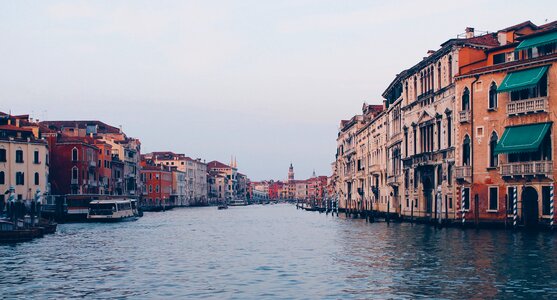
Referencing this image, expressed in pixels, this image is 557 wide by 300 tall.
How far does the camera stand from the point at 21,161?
64.9 metres

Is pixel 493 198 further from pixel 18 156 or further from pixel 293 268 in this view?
pixel 18 156

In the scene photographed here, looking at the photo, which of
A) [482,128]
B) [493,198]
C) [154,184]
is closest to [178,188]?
[154,184]

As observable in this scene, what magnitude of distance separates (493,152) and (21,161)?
4399 centimetres

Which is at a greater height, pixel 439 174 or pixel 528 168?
pixel 528 168

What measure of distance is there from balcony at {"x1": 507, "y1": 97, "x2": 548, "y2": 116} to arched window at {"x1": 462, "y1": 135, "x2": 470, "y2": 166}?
3854 mm

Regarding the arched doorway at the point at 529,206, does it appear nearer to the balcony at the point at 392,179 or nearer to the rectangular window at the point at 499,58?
the rectangular window at the point at 499,58

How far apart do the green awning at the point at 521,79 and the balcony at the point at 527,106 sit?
0.95m

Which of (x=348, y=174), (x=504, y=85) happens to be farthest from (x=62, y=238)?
(x=348, y=174)

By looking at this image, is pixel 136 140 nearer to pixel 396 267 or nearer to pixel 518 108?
pixel 518 108

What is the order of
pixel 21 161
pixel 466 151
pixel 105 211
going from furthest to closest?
pixel 21 161 → pixel 105 211 → pixel 466 151

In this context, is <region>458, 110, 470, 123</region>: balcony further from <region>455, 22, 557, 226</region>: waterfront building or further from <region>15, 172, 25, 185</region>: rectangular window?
<region>15, 172, 25, 185</region>: rectangular window

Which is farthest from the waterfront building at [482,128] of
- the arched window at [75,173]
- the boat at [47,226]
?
the arched window at [75,173]

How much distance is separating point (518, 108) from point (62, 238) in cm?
2568

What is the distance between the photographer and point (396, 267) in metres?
22.9
